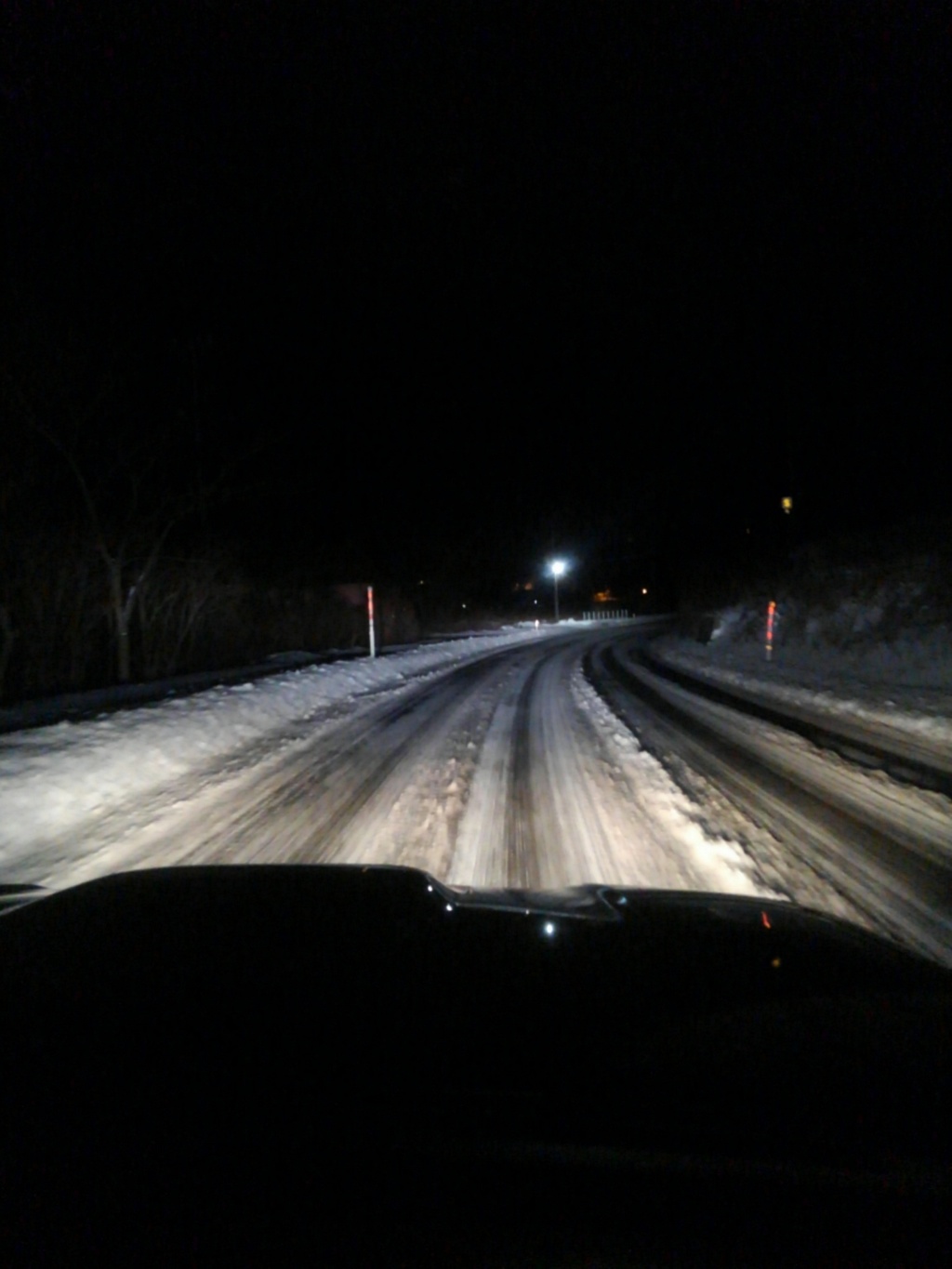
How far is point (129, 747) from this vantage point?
10.2 m

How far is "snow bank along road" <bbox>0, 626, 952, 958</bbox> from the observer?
559cm

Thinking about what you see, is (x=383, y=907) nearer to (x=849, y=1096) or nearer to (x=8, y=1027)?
(x=8, y=1027)

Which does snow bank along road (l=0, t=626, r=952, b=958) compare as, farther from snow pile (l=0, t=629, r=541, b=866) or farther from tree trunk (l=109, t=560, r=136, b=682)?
tree trunk (l=109, t=560, r=136, b=682)

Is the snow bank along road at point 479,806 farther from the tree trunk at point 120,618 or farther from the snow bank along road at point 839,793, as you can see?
the tree trunk at point 120,618

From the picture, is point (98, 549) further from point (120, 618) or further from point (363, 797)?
point (363, 797)

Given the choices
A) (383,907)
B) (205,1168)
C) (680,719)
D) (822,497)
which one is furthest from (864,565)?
(205,1168)

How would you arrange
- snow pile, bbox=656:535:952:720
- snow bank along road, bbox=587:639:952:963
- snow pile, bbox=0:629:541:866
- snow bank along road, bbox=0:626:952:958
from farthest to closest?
snow pile, bbox=656:535:952:720 < snow pile, bbox=0:629:541:866 < snow bank along road, bbox=0:626:952:958 < snow bank along road, bbox=587:639:952:963

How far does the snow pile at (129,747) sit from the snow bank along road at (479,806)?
0.04m

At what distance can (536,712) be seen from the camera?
44.5 feet

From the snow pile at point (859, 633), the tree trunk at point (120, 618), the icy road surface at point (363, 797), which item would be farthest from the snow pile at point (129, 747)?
the snow pile at point (859, 633)

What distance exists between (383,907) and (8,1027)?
4.11 feet

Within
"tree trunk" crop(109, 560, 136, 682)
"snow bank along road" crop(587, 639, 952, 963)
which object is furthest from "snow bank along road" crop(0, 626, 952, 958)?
"tree trunk" crop(109, 560, 136, 682)

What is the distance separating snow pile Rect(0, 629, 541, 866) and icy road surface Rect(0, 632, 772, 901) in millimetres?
34

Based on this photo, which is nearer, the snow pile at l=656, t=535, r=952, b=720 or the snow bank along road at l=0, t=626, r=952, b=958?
the snow bank along road at l=0, t=626, r=952, b=958
